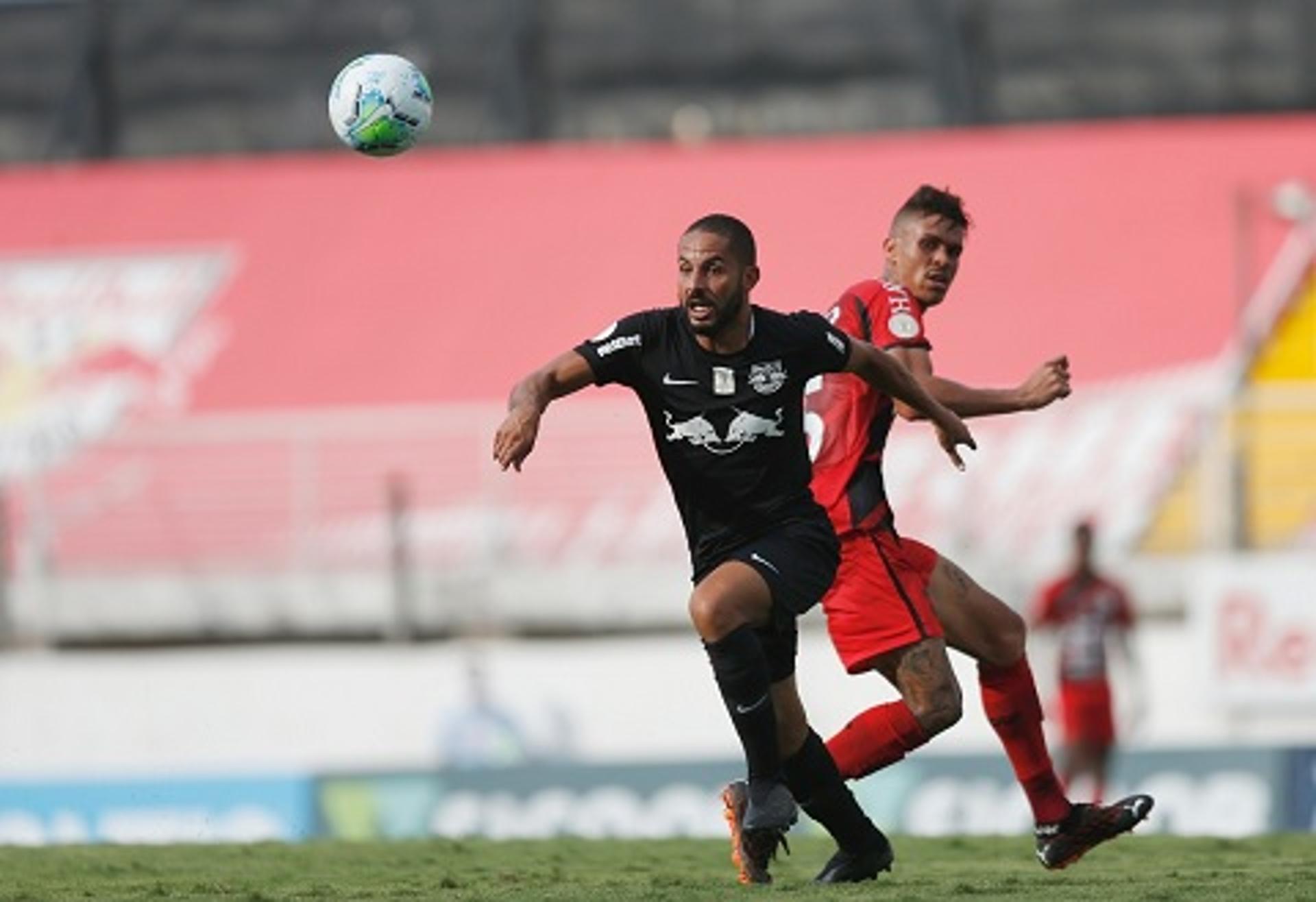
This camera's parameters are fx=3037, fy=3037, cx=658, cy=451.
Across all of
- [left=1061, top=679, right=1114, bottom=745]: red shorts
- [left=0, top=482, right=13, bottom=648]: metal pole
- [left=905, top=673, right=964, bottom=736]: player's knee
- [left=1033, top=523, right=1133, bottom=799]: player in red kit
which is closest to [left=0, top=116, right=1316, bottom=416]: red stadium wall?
[left=0, top=482, right=13, bottom=648]: metal pole

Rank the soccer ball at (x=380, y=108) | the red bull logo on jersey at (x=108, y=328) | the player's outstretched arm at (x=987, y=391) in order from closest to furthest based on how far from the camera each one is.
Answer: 1. the player's outstretched arm at (x=987, y=391)
2. the soccer ball at (x=380, y=108)
3. the red bull logo on jersey at (x=108, y=328)

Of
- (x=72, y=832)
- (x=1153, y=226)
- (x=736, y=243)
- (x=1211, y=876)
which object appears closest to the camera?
(x=736, y=243)

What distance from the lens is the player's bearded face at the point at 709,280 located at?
361 inches

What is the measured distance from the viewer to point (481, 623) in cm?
2309

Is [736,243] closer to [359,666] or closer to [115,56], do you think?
[359,666]

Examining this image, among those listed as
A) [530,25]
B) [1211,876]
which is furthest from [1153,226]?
[1211,876]

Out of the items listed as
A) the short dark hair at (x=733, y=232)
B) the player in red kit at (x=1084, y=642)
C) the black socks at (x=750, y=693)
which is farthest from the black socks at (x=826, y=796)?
the player in red kit at (x=1084, y=642)

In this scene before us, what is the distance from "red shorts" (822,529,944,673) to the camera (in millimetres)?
10133

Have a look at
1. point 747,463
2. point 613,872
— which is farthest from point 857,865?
point 747,463

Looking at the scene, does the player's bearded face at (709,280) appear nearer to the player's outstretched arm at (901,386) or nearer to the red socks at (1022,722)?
the player's outstretched arm at (901,386)

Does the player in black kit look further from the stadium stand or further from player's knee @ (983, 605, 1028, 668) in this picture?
the stadium stand

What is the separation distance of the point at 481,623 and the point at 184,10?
10.3 meters

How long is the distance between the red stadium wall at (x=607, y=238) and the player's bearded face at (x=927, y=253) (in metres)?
17.5

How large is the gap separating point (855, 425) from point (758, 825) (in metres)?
1.69
